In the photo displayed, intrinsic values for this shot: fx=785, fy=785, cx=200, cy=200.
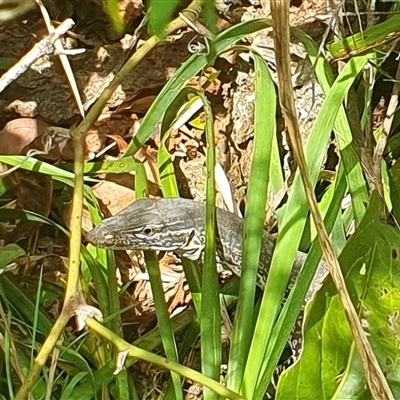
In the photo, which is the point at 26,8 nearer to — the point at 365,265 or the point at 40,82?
the point at 40,82

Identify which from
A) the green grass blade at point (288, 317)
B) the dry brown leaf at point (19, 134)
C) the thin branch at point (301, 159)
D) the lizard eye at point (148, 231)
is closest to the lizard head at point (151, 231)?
the lizard eye at point (148, 231)

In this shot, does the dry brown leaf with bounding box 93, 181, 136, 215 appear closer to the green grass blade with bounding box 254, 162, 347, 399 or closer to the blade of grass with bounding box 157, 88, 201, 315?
the blade of grass with bounding box 157, 88, 201, 315

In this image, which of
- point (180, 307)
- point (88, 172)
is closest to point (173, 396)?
point (180, 307)

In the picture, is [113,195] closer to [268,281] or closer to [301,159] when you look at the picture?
[268,281]


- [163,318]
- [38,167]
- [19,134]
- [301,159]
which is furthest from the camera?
[19,134]

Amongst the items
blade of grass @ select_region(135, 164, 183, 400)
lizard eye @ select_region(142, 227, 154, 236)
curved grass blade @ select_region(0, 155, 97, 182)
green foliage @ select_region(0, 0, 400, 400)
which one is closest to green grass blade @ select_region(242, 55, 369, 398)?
green foliage @ select_region(0, 0, 400, 400)

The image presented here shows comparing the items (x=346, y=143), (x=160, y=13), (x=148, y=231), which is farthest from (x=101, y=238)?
(x=160, y=13)
